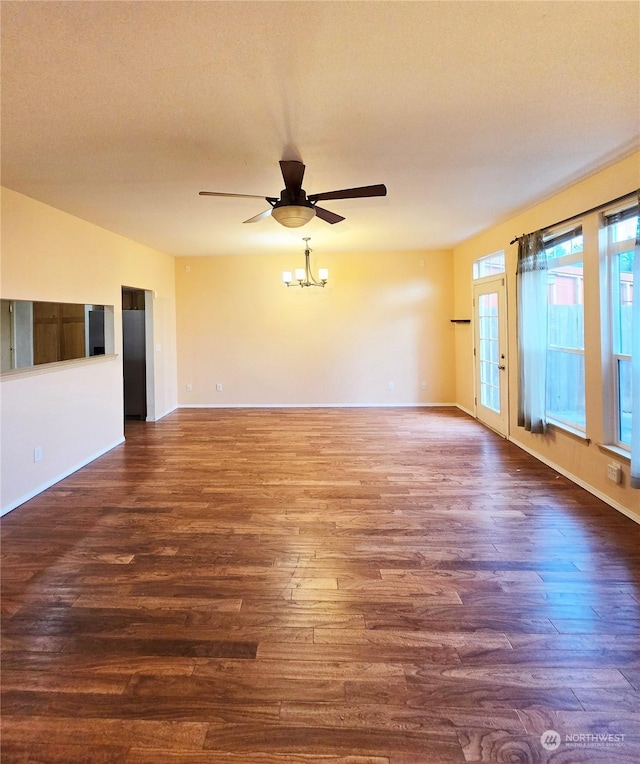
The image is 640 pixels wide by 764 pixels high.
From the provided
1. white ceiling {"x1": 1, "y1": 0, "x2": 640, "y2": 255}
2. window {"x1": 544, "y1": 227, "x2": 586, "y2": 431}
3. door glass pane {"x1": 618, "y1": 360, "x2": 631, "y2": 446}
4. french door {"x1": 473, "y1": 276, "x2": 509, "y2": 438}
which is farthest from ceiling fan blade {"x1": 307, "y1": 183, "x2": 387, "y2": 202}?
french door {"x1": 473, "y1": 276, "x2": 509, "y2": 438}

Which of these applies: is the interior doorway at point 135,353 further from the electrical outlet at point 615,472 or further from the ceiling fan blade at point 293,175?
the electrical outlet at point 615,472

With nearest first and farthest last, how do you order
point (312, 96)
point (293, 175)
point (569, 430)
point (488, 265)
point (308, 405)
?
point (312, 96) < point (293, 175) < point (569, 430) < point (488, 265) < point (308, 405)

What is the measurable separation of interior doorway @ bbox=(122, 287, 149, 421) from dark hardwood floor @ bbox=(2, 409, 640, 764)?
2.97m

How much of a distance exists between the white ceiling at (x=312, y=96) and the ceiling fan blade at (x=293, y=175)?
15 cm

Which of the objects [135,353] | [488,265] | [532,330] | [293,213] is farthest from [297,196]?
[135,353]

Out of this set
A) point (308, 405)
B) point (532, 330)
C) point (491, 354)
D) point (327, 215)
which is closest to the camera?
point (327, 215)

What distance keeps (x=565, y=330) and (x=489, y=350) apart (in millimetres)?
1808

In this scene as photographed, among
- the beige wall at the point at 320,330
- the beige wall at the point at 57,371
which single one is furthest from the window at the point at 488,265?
the beige wall at the point at 57,371

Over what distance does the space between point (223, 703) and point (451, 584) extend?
4.28 ft

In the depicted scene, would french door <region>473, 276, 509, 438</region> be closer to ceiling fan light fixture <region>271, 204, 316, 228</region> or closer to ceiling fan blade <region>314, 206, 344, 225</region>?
ceiling fan blade <region>314, 206, 344, 225</region>

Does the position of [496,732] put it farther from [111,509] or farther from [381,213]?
[381,213]

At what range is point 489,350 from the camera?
18.6 ft

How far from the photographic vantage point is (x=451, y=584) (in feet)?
7.24

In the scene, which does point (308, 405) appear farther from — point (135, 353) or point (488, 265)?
point (488, 265)
